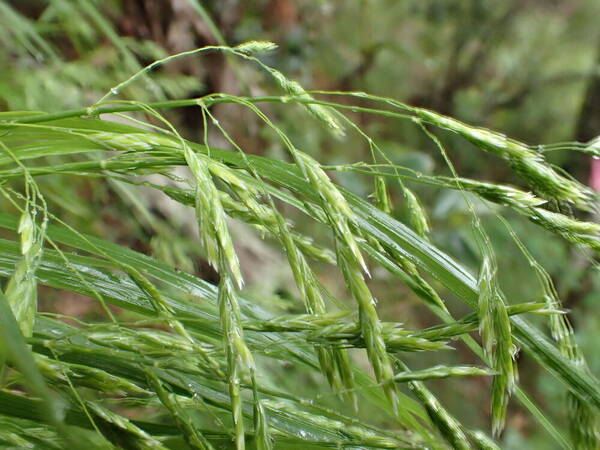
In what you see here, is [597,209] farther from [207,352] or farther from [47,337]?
[47,337]

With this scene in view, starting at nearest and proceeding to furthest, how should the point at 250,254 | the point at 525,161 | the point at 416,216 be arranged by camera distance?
the point at 525,161 < the point at 416,216 < the point at 250,254

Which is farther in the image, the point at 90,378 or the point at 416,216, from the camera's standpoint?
the point at 416,216

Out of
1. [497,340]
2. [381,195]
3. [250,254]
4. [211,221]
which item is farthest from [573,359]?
[250,254]

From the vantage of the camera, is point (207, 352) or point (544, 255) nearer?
point (207, 352)

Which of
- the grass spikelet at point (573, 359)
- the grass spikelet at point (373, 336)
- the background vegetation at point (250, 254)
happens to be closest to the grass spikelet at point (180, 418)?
the background vegetation at point (250, 254)

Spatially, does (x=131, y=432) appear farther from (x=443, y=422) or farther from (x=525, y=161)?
(x=525, y=161)

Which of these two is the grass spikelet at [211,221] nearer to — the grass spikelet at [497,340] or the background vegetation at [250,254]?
the background vegetation at [250,254]

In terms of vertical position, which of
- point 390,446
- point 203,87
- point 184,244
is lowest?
point 390,446

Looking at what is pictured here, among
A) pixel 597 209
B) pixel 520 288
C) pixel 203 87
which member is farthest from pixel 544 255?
pixel 597 209
